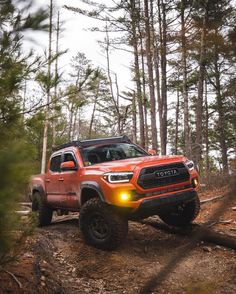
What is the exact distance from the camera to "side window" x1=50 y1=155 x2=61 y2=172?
30.9 feet

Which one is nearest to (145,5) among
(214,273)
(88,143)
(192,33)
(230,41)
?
(192,33)

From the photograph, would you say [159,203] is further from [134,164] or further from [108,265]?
[108,265]

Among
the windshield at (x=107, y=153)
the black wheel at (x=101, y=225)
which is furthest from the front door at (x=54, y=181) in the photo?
the black wheel at (x=101, y=225)

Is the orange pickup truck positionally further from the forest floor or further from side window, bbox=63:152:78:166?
the forest floor

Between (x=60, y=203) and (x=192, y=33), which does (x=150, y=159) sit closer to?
(x=60, y=203)

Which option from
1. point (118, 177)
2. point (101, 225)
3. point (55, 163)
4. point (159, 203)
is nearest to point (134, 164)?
point (118, 177)

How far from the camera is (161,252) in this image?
7543 mm

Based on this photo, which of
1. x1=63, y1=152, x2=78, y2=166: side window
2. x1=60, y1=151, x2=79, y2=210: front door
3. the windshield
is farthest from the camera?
x1=63, y1=152, x2=78, y2=166: side window

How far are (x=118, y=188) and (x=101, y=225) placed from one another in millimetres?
947

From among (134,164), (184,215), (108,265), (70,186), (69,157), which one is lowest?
(108,265)

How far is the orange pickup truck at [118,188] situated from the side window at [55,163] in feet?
2.52

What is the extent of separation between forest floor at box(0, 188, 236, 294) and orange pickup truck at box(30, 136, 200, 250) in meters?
Answer: 0.43

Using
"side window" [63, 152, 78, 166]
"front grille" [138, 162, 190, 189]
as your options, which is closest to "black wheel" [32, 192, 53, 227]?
"side window" [63, 152, 78, 166]

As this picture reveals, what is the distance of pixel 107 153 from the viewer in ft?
27.7
